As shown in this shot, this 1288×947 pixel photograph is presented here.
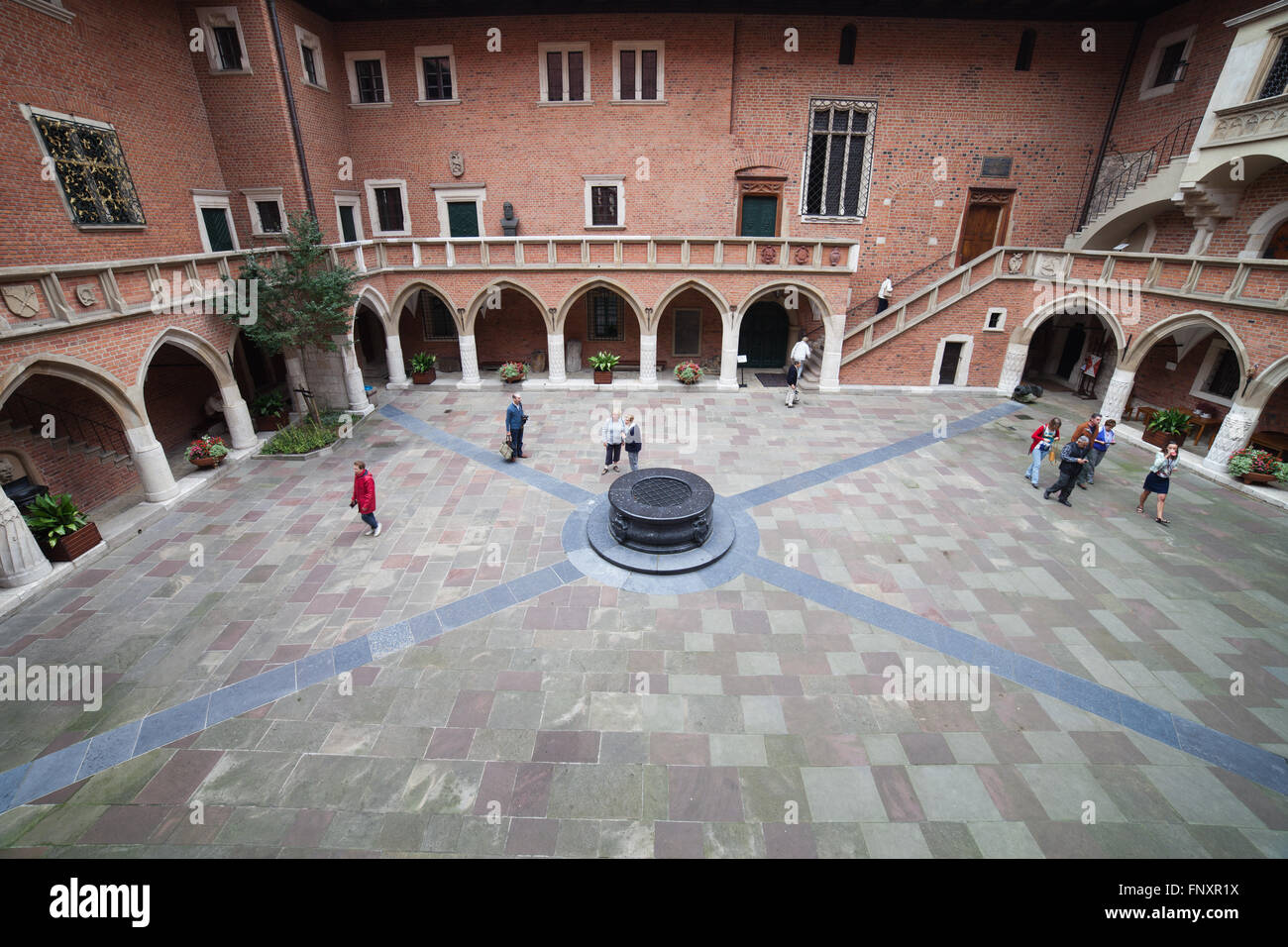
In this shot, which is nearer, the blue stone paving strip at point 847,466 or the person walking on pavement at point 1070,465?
the person walking on pavement at point 1070,465

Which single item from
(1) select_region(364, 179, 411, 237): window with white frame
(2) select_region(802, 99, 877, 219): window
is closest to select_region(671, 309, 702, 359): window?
(2) select_region(802, 99, 877, 219): window

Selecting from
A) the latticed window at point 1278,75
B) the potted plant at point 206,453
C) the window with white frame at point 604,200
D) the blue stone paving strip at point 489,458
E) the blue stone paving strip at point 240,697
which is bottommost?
the blue stone paving strip at point 240,697

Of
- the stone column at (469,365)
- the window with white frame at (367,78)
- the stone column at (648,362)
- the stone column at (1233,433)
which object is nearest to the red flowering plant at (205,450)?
the stone column at (469,365)

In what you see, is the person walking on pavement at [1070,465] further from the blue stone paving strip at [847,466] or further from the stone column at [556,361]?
the stone column at [556,361]

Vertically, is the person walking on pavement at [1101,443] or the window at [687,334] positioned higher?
the window at [687,334]

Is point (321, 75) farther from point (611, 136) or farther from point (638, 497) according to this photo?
point (638, 497)

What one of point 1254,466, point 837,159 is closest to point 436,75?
point 837,159

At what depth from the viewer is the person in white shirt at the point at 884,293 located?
20.4 metres

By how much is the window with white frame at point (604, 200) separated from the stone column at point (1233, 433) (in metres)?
18.8

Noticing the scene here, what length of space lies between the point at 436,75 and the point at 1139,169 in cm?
2439

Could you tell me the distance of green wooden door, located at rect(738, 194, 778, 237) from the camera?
20.7m

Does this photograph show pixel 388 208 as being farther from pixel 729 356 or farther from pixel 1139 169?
pixel 1139 169

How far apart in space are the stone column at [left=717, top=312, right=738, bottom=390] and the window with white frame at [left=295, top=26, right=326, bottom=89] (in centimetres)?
1567

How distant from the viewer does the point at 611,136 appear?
1983cm
